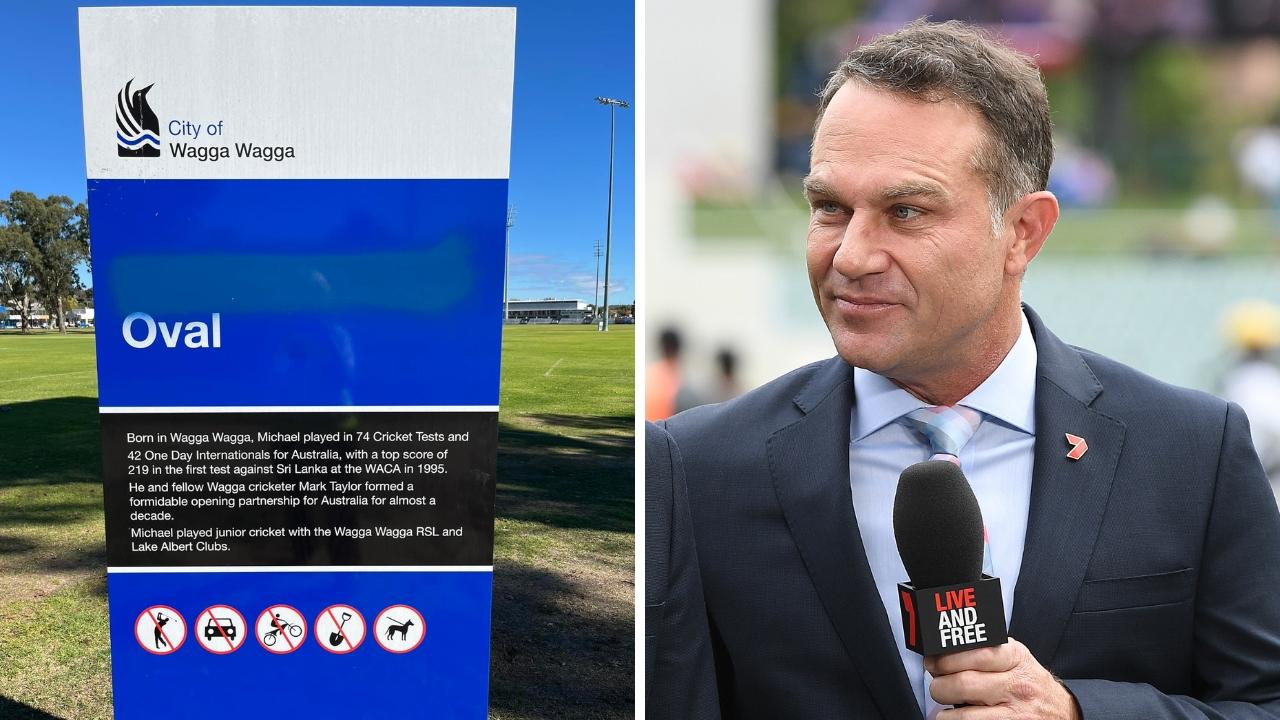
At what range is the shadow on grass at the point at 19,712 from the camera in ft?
17.6

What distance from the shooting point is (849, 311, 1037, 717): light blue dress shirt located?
1.64m

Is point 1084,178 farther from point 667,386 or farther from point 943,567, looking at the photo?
point 943,567

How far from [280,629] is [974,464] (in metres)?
1.77

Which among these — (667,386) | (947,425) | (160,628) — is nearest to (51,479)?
(667,386)

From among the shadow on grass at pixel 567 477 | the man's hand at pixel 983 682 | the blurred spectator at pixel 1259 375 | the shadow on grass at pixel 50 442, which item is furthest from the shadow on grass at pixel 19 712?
the shadow on grass at pixel 50 442

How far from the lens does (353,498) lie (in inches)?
100

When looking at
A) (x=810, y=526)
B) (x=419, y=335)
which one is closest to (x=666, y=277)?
(x=419, y=335)

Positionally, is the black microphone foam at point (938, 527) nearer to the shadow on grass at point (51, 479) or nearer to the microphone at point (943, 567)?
the microphone at point (943, 567)

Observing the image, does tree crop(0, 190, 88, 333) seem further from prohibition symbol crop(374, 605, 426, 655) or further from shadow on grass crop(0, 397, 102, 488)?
prohibition symbol crop(374, 605, 426, 655)

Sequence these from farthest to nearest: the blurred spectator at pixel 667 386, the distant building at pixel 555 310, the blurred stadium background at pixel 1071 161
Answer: the distant building at pixel 555 310
the blurred stadium background at pixel 1071 161
the blurred spectator at pixel 667 386

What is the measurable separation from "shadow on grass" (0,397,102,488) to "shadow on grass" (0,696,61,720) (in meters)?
6.42

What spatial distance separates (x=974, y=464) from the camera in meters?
1.67

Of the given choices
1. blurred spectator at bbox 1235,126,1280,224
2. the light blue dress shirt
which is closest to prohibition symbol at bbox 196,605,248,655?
the light blue dress shirt

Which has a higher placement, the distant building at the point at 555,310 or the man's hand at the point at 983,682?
the man's hand at the point at 983,682
